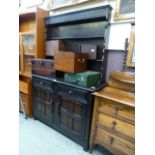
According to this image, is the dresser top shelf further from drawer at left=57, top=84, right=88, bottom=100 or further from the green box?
drawer at left=57, top=84, right=88, bottom=100

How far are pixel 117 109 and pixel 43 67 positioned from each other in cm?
139

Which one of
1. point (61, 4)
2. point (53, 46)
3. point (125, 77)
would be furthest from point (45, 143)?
point (61, 4)

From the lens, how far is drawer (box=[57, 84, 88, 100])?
1.81m

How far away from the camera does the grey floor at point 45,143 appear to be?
6.17 ft

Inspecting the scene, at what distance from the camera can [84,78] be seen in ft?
6.05

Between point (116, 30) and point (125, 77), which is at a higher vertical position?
point (116, 30)

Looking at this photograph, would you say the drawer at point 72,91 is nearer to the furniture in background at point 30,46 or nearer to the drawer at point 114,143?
the drawer at point 114,143

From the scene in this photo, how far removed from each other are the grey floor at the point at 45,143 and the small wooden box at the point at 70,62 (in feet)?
3.39

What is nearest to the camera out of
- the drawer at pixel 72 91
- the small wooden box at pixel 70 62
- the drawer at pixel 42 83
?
the drawer at pixel 72 91

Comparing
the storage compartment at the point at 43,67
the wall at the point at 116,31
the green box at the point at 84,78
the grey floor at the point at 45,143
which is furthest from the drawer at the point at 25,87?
the wall at the point at 116,31

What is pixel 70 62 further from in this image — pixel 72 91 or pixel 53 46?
pixel 53 46

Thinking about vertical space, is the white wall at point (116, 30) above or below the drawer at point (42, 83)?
above
